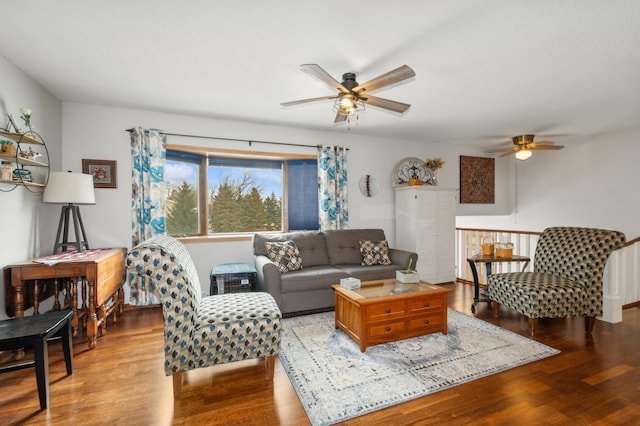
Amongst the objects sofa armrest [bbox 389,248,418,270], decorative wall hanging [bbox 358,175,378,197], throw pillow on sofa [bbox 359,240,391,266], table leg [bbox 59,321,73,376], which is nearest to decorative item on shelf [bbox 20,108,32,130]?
table leg [bbox 59,321,73,376]

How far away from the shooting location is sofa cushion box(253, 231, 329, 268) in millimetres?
3984

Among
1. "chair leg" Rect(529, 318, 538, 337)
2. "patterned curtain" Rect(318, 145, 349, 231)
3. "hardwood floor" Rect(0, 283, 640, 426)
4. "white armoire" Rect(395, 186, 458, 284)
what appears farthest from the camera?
"white armoire" Rect(395, 186, 458, 284)

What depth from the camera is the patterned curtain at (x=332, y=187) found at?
4621 mm

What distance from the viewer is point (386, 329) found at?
2.67m

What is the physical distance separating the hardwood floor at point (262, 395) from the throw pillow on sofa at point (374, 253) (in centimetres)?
198

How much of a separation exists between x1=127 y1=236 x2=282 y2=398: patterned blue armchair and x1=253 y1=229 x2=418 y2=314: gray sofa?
1.13 meters

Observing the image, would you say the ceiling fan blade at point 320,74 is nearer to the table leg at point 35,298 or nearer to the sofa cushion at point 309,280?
the sofa cushion at point 309,280

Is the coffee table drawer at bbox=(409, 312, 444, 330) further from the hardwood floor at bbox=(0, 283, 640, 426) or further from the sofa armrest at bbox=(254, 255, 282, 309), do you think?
the sofa armrest at bbox=(254, 255, 282, 309)

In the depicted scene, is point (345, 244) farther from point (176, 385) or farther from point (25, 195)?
point (25, 195)

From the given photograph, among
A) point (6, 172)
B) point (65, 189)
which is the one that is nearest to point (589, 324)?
point (65, 189)

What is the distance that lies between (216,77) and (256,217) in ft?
7.49

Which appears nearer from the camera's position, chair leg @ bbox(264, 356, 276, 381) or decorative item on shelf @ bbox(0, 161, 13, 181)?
chair leg @ bbox(264, 356, 276, 381)

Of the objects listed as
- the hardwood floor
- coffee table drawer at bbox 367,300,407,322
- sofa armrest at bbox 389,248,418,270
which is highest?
sofa armrest at bbox 389,248,418,270

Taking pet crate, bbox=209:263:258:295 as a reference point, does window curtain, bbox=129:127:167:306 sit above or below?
above
